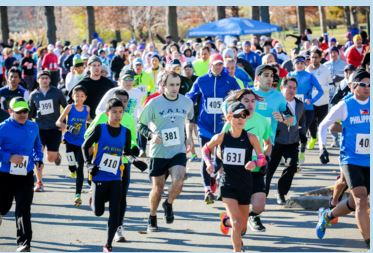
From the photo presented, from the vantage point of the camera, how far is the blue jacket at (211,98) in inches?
500

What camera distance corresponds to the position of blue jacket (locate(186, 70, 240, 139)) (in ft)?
41.7

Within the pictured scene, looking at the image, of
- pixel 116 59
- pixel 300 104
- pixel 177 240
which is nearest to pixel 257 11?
pixel 116 59

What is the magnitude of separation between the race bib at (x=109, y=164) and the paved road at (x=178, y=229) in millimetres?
862

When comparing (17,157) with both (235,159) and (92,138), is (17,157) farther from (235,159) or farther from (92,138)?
(235,159)

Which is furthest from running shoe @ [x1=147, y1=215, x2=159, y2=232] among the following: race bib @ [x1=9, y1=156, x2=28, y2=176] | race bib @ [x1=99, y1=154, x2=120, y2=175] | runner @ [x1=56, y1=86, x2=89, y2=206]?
runner @ [x1=56, y1=86, x2=89, y2=206]

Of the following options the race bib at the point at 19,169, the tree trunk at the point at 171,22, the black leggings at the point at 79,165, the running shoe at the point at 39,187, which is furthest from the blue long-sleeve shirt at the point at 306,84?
the tree trunk at the point at 171,22

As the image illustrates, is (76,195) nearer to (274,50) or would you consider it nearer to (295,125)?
(295,125)

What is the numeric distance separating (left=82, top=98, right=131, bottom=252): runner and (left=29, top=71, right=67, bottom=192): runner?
13.6 feet

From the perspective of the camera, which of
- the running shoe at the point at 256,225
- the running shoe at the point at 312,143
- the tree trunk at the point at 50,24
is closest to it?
the running shoe at the point at 256,225

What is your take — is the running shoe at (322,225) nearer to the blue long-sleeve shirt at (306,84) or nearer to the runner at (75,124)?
the runner at (75,124)

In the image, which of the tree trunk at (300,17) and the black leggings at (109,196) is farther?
the tree trunk at (300,17)

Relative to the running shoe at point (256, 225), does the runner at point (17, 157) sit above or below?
above

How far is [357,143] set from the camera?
9.60m

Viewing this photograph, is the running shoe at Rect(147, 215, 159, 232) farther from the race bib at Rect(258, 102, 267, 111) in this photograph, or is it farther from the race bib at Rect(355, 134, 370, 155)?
the race bib at Rect(355, 134, 370, 155)
